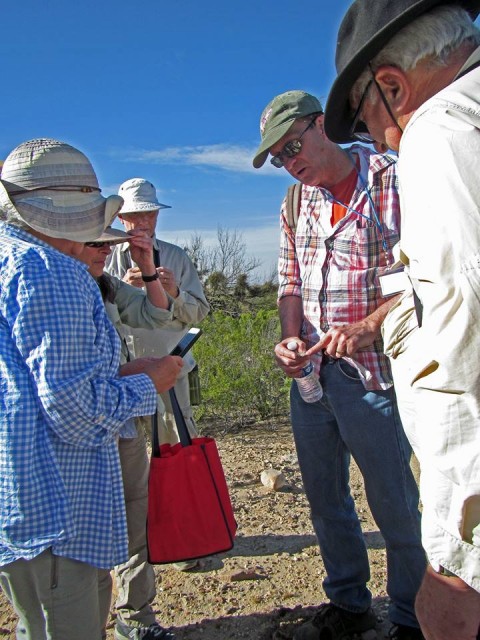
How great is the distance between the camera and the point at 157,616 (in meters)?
3.20

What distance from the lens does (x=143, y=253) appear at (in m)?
3.35

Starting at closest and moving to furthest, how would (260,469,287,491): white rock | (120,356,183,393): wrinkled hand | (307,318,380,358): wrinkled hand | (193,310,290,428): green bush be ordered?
(120,356,183,393): wrinkled hand < (307,318,380,358): wrinkled hand < (260,469,287,491): white rock < (193,310,290,428): green bush

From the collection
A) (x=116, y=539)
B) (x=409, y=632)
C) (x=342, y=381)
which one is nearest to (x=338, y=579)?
(x=409, y=632)

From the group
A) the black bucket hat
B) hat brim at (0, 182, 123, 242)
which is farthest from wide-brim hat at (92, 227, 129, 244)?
the black bucket hat

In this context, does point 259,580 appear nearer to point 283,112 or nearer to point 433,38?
point 283,112

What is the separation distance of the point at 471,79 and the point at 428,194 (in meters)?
0.28

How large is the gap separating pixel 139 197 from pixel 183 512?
7.19 ft

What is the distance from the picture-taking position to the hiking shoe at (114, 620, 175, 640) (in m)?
2.84

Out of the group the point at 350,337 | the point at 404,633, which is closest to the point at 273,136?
the point at 350,337

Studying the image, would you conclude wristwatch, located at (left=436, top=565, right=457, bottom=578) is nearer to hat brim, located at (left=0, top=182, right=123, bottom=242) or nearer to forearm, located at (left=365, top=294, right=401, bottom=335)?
forearm, located at (left=365, top=294, right=401, bottom=335)

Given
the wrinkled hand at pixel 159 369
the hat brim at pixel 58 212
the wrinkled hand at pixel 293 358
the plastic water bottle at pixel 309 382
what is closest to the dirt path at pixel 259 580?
the plastic water bottle at pixel 309 382

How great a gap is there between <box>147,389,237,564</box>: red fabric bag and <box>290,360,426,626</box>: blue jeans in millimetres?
613

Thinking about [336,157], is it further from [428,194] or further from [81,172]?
[428,194]

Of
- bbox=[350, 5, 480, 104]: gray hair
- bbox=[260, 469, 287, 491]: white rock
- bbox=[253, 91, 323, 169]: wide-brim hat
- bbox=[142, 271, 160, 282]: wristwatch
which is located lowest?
bbox=[260, 469, 287, 491]: white rock
